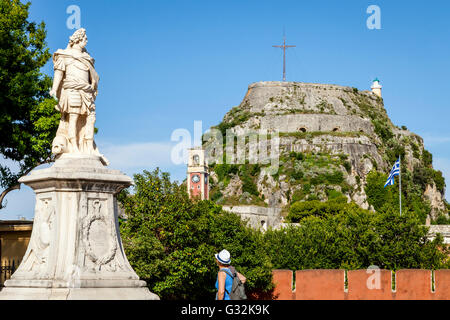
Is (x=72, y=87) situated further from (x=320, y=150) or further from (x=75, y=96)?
(x=320, y=150)

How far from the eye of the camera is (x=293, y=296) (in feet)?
111

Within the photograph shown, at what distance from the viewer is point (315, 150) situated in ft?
341

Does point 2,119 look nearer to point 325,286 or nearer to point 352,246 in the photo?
point 325,286

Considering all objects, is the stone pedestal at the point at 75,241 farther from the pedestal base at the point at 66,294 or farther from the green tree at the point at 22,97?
the green tree at the point at 22,97

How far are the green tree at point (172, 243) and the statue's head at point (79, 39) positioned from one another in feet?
49.7

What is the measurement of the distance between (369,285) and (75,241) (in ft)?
78.5

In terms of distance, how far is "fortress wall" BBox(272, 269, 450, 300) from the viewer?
32969mm

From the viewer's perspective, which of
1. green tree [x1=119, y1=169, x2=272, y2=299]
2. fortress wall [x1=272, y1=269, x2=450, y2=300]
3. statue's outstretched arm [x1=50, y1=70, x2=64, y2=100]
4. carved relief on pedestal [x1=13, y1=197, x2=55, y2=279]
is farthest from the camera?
fortress wall [x1=272, y1=269, x2=450, y2=300]

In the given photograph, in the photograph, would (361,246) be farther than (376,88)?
No

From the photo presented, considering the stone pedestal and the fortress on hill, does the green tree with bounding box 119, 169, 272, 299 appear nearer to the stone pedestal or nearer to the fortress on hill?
the stone pedestal

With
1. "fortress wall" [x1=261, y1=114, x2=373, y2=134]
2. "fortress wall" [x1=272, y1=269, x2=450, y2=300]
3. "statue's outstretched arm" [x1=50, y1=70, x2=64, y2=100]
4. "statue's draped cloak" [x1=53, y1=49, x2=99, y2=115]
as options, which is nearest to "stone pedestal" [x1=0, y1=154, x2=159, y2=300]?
"statue's draped cloak" [x1=53, y1=49, x2=99, y2=115]

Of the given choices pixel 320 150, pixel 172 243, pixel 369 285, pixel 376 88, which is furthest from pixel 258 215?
pixel 376 88

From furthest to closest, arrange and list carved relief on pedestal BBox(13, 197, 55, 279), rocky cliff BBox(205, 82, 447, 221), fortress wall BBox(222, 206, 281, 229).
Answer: rocky cliff BBox(205, 82, 447, 221) < fortress wall BBox(222, 206, 281, 229) < carved relief on pedestal BBox(13, 197, 55, 279)

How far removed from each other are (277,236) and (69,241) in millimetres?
31255
